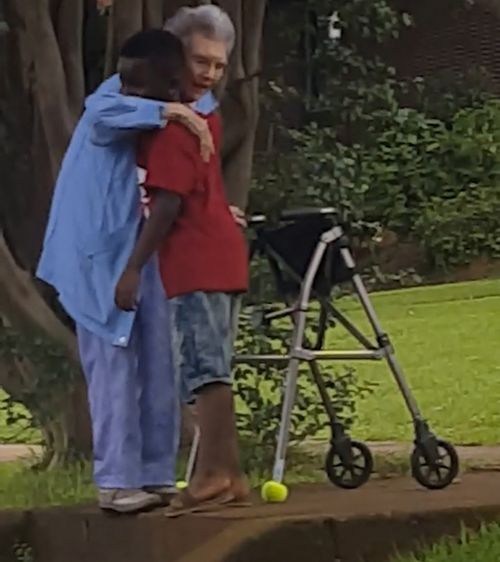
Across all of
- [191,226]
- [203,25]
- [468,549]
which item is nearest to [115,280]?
[191,226]

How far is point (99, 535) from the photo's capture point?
596 cm

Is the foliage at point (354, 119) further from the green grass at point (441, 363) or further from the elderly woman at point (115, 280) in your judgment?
the elderly woman at point (115, 280)

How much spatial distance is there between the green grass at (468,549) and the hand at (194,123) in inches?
55.8

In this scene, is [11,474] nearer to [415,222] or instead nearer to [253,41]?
[253,41]

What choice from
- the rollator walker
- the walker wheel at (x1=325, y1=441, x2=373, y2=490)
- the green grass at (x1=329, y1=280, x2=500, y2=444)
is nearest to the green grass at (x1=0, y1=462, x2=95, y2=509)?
the walker wheel at (x1=325, y1=441, x2=373, y2=490)

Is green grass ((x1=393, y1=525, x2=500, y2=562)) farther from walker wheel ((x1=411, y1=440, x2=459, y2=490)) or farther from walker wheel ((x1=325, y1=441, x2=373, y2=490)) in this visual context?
walker wheel ((x1=325, y1=441, x2=373, y2=490))

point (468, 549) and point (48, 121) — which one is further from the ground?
point (48, 121)

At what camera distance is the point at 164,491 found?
587 cm

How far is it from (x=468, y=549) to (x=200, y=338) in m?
1.07

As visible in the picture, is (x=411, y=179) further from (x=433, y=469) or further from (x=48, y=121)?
(x=433, y=469)

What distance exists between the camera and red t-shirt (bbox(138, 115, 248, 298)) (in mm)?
5531

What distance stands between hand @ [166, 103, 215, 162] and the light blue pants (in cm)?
40

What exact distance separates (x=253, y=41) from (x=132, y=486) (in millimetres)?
3160

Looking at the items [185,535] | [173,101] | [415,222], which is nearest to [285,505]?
[185,535]
